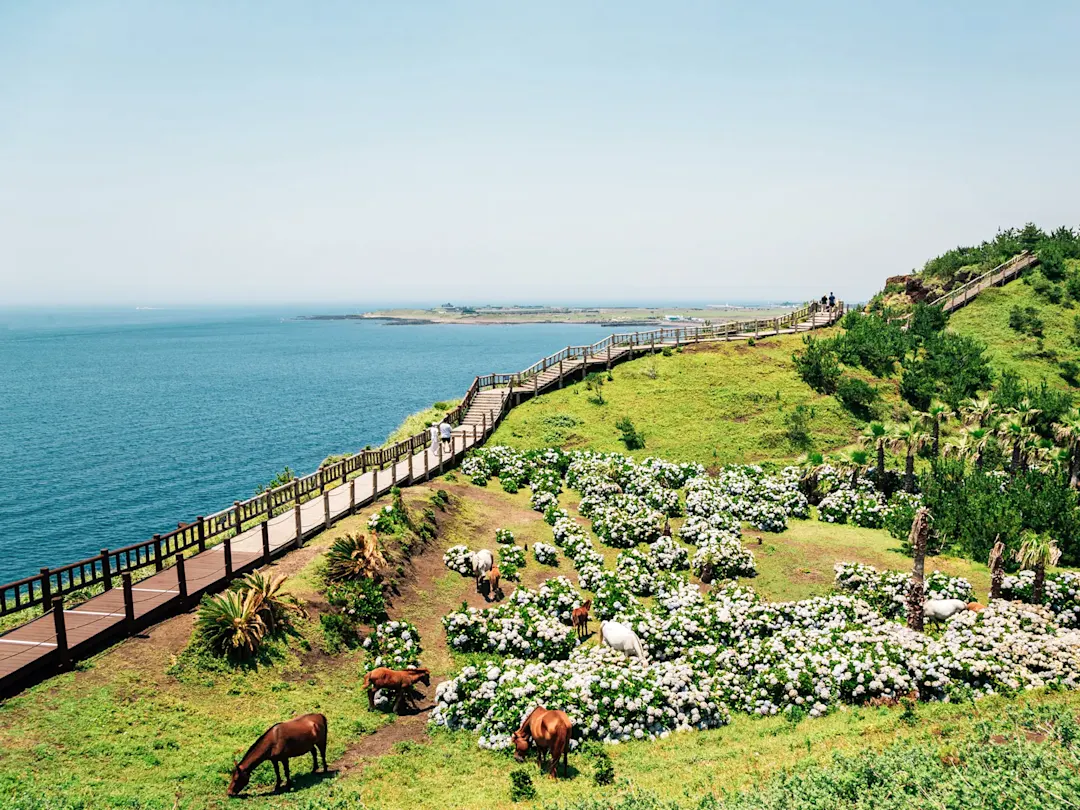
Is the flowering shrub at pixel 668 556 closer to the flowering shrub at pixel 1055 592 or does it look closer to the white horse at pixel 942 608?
the white horse at pixel 942 608

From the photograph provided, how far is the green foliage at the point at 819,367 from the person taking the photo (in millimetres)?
51938

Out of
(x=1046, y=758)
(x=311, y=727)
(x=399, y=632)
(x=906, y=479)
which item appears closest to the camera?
(x=1046, y=758)

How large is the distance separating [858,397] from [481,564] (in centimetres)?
3413

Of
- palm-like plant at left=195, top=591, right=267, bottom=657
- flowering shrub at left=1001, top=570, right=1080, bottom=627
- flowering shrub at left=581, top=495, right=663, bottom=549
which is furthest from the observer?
flowering shrub at left=581, top=495, right=663, bottom=549

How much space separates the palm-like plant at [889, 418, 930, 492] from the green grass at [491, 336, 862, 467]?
7126 millimetres

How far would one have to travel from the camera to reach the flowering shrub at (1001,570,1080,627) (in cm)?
2584

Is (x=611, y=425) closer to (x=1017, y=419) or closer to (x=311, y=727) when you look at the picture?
(x=1017, y=419)

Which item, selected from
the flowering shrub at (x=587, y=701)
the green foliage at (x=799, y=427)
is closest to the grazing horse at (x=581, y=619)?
the flowering shrub at (x=587, y=701)

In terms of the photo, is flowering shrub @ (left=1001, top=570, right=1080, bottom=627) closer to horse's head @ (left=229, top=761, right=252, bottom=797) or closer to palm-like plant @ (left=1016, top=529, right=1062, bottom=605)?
palm-like plant @ (left=1016, top=529, right=1062, bottom=605)

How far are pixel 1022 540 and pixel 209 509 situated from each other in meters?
53.7

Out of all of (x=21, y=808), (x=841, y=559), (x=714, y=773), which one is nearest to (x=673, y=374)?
(x=841, y=559)

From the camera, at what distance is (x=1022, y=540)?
30328 millimetres

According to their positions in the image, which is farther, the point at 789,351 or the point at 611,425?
the point at 789,351

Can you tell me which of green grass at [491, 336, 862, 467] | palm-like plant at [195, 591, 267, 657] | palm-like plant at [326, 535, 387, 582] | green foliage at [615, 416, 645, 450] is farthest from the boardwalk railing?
green foliage at [615, 416, 645, 450]
